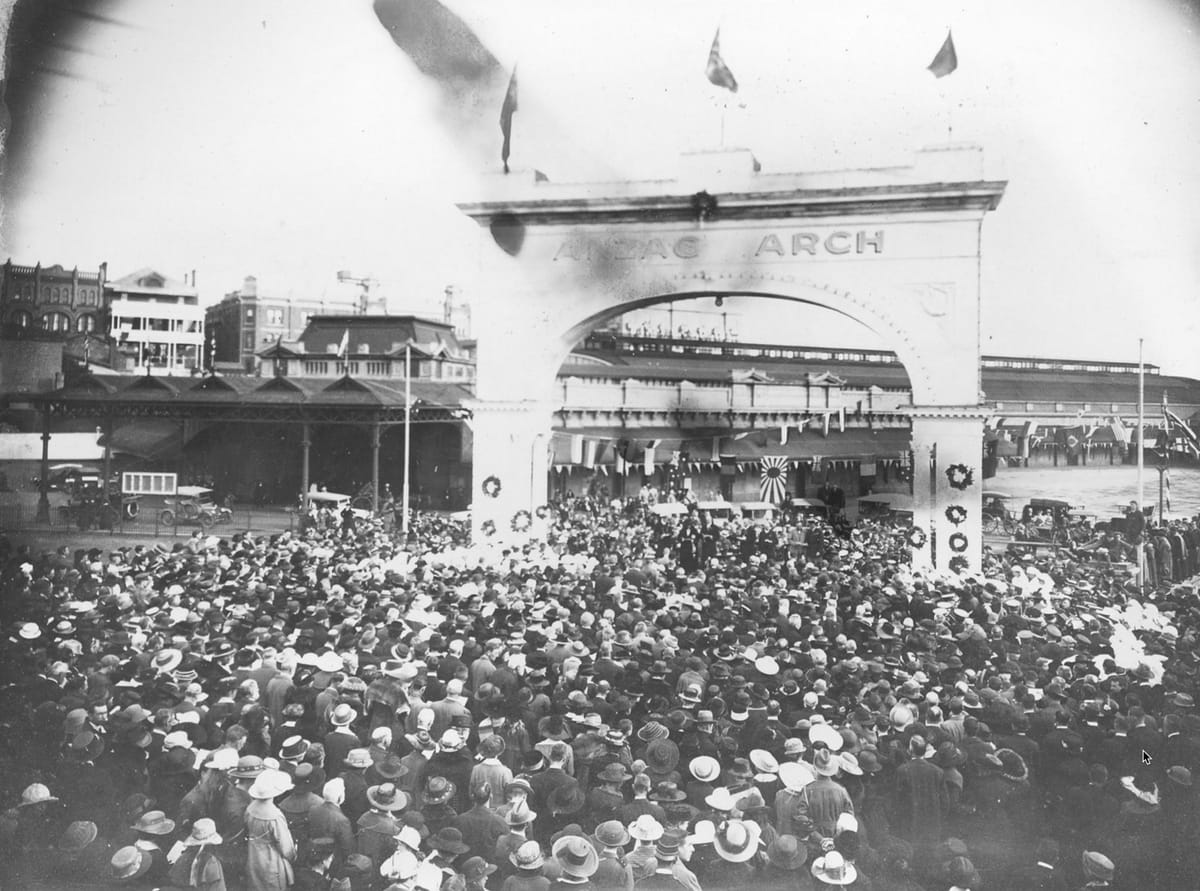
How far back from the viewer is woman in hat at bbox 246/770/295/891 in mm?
5676

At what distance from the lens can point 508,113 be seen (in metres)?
7.21

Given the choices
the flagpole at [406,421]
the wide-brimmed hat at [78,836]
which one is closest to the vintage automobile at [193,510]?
the flagpole at [406,421]

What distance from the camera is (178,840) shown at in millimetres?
6121

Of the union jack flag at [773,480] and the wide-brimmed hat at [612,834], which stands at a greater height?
the union jack flag at [773,480]

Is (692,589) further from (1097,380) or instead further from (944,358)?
(1097,380)

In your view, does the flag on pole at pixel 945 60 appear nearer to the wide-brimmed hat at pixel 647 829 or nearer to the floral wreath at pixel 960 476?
the floral wreath at pixel 960 476

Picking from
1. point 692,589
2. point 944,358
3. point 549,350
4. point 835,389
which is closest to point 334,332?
point 549,350

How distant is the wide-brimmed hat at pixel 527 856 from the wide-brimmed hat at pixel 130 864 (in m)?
2.49

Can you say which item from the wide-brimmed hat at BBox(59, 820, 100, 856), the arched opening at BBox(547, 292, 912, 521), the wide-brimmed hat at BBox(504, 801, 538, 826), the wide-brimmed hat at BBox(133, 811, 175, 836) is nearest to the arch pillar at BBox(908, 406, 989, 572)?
the arched opening at BBox(547, 292, 912, 521)

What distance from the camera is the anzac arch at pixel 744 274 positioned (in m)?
7.42

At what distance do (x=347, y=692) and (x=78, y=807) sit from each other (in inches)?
78.0

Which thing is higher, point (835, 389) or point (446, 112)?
point (446, 112)

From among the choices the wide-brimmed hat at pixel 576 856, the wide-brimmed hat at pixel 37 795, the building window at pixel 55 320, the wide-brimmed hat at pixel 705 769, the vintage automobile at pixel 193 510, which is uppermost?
the building window at pixel 55 320

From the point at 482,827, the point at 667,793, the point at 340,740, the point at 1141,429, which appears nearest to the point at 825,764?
the point at 667,793
